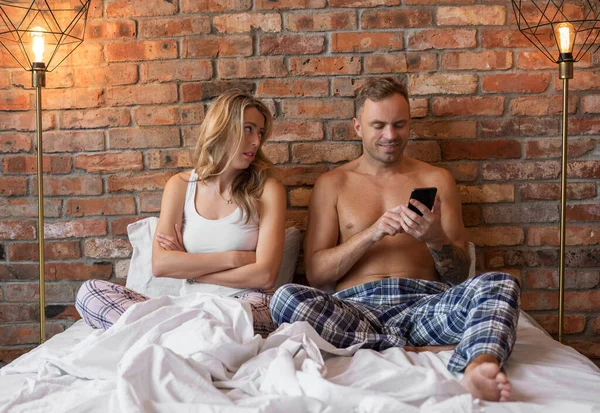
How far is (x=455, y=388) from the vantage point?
1548mm

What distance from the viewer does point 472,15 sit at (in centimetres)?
271

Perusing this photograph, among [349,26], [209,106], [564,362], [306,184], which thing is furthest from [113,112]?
[564,362]

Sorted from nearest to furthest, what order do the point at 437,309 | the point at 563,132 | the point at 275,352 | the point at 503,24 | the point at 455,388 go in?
the point at 455,388 → the point at 275,352 → the point at 437,309 → the point at 563,132 → the point at 503,24

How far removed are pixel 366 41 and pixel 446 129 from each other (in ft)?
1.57

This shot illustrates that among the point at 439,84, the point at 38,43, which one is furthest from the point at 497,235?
the point at 38,43

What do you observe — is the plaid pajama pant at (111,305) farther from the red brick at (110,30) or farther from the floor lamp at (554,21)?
the floor lamp at (554,21)

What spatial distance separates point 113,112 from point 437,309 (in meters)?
1.54

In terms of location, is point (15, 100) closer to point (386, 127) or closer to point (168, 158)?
point (168, 158)

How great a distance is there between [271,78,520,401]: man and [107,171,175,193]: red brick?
0.66 meters

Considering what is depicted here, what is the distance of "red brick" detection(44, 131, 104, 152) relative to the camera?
110 inches

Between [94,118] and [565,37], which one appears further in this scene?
[94,118]

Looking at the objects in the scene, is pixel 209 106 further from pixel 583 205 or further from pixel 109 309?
pixel 583 205

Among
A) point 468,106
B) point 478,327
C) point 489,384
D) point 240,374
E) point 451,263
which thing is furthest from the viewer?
point 468,106

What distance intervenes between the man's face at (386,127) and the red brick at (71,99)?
111 cm
